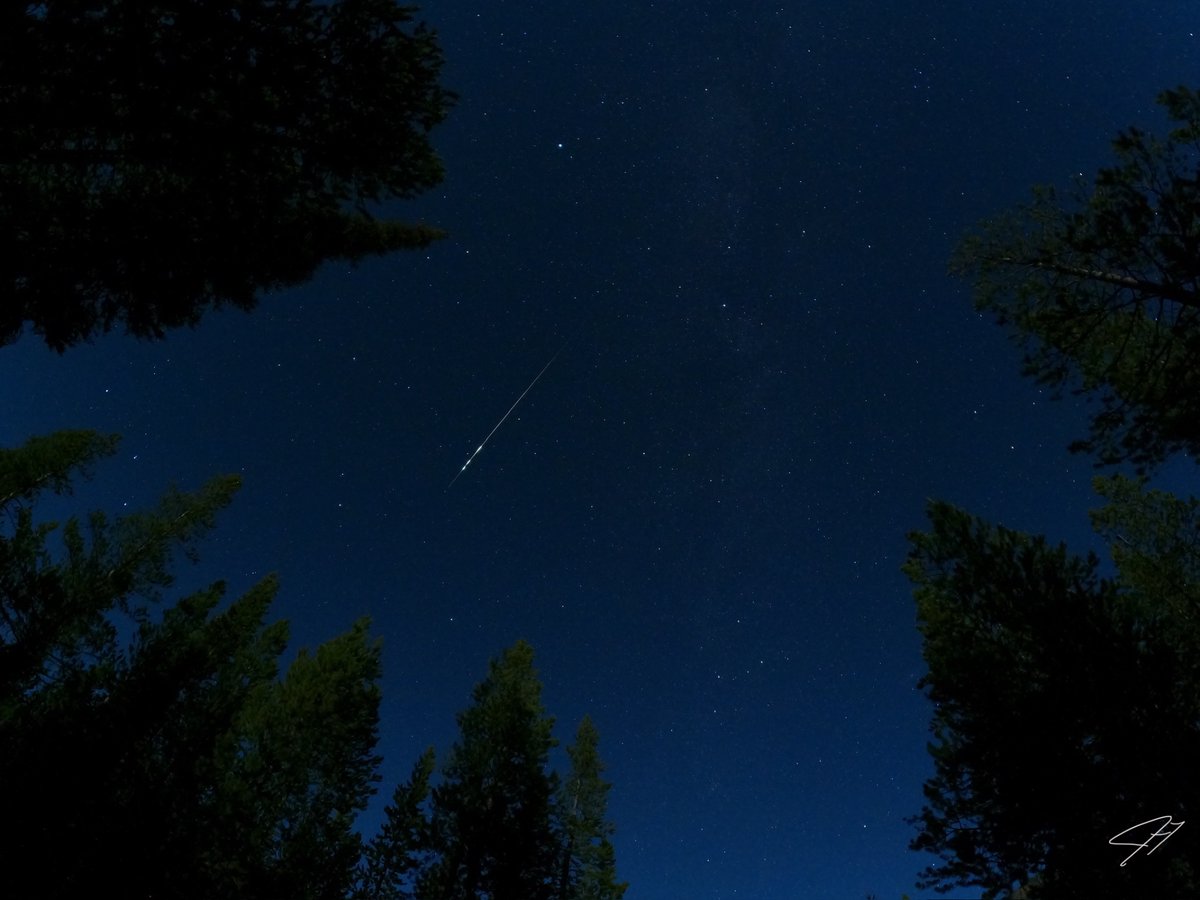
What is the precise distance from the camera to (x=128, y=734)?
1352 cm

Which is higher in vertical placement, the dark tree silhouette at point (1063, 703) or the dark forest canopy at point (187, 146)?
the dark forest canopy at point (187, 146)

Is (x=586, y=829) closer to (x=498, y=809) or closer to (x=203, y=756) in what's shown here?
(x=498, y=809)

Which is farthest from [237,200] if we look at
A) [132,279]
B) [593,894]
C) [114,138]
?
[593,894]

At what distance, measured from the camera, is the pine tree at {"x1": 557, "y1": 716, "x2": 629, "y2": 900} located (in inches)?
671

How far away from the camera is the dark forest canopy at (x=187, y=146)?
5.06 m

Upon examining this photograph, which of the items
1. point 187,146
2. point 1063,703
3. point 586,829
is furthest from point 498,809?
point 187,146

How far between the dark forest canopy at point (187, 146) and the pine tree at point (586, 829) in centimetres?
1832

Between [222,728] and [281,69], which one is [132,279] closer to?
[281,69]
